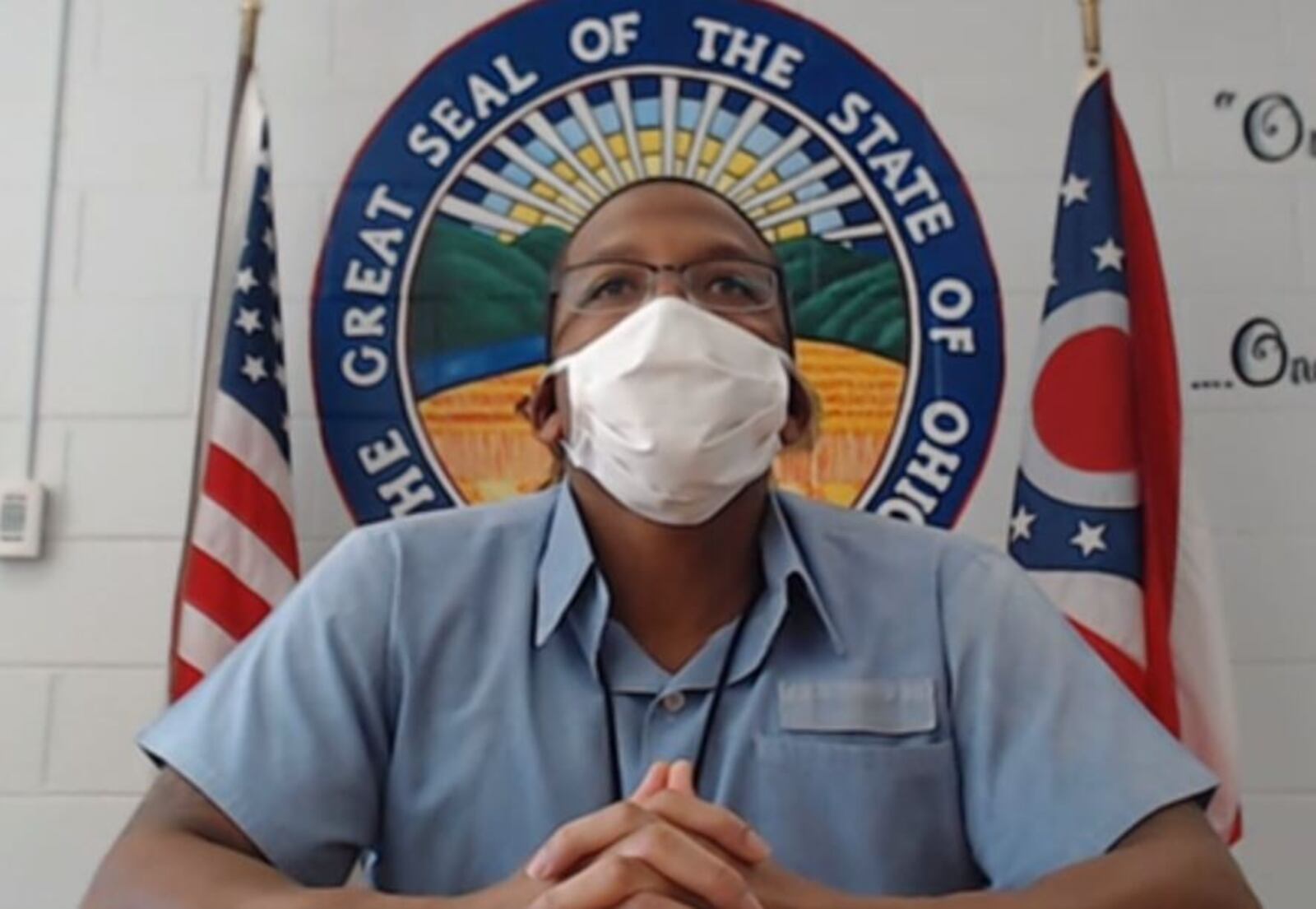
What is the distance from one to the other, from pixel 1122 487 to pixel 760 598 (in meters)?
0.63

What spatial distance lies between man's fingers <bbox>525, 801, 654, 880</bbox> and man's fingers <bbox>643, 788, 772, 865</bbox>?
15mm

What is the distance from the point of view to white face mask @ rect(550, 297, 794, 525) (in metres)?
1.00

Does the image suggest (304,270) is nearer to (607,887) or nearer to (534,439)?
(534,439)

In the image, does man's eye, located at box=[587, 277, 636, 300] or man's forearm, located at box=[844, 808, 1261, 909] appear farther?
A: man's eye, located at box=[587, 277, 636, 300]

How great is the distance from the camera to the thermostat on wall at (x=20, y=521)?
5.33 feet

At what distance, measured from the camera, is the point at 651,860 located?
2.51 feet

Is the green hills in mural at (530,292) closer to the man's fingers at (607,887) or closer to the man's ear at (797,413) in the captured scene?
the man's ear at (797,413)

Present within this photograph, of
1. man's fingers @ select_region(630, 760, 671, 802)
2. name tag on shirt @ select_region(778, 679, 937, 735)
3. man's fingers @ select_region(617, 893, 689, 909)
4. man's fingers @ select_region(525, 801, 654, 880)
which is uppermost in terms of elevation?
name tag on shirt @ select_region(778, 679, 937, 735)

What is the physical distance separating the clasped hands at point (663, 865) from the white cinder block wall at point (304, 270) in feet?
3.04

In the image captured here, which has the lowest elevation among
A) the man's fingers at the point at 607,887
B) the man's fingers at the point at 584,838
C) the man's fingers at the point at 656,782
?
the man's fingers at the point at 607,887

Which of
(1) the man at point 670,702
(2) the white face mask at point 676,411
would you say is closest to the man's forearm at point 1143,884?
(1) the man at point 670,702

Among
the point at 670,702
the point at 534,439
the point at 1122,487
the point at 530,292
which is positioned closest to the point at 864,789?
the point at 670,702

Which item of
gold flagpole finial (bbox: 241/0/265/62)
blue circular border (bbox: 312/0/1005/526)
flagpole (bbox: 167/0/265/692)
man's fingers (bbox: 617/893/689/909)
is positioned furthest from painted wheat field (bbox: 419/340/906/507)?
man's fingers (bbox: 617/893/689/909)

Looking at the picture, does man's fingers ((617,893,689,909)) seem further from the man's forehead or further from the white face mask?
the man's forehead
